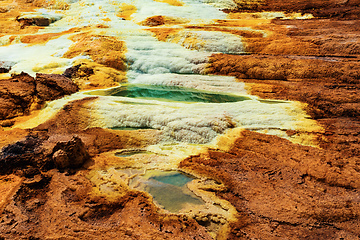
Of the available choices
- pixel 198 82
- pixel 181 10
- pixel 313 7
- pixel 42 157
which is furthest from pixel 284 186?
pixel 313 7

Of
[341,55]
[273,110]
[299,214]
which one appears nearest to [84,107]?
[273,110]

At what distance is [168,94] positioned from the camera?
1352 cm

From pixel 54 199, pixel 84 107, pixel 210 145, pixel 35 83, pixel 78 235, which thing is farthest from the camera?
pixel 35 83

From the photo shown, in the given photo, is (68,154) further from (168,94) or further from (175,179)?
(168,94)

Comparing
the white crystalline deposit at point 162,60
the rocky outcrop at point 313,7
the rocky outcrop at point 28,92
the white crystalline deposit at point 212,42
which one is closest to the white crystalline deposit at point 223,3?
the rocky outcrop at point 313,7

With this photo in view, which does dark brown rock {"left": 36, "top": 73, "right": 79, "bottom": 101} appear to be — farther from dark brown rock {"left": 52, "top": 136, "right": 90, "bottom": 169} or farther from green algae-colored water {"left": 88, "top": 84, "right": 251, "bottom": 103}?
dark brown rock {"left": 52, "top": 136, "right": 90, "bottom": 169}

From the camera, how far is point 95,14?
2527 centimetres

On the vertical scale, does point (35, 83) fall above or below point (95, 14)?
Answer: below

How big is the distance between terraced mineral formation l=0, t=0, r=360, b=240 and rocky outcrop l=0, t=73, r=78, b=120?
68 mm

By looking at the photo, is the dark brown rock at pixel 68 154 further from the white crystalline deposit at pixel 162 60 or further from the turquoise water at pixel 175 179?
the white crystalline deposit at pixel 162 60

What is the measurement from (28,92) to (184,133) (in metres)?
7.81

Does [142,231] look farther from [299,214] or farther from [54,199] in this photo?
[299,214]

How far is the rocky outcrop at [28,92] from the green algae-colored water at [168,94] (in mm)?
1599

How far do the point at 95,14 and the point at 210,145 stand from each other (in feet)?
73.4
